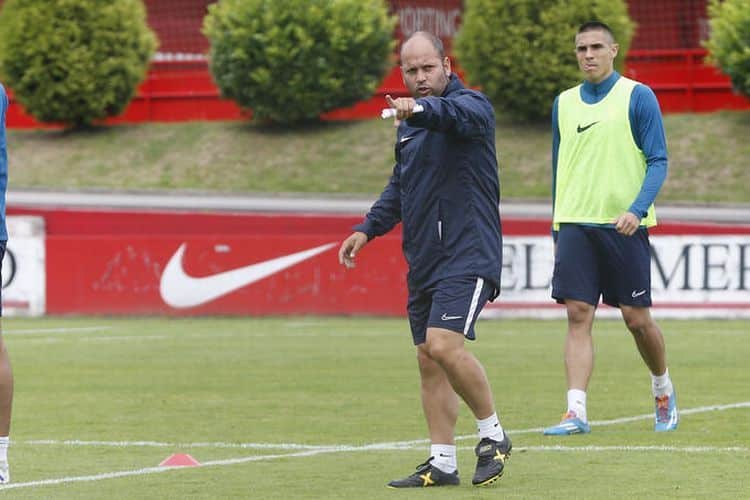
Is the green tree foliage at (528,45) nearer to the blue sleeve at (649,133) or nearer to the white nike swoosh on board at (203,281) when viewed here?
the white nike swoosh on board at (203,281)

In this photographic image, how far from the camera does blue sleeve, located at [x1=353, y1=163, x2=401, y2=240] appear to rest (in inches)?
322

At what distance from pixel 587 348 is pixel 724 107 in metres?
23.5

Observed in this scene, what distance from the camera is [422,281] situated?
791 centimetres

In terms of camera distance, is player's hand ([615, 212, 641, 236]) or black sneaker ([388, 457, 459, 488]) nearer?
black sneaker ([388, 457, 459, 488])

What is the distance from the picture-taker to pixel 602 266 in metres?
10.0

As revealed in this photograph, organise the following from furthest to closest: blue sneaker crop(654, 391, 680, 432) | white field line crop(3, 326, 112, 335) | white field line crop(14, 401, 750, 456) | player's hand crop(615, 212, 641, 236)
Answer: white field line crop(3, 326, 112, 335) → blue sneaker crop(654, 391, 680, 432) → white field line crop(14, 401, 750, 456) → player's hand crop(615, 212, 641, 236)

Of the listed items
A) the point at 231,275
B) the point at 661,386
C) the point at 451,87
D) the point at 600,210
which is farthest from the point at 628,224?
the point at 231,275

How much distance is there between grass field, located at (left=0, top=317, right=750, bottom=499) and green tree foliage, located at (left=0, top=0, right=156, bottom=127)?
1520cm

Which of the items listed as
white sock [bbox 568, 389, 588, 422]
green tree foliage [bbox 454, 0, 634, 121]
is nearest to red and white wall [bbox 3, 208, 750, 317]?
green tree foliage [bbox 454, 0, 634, 121]

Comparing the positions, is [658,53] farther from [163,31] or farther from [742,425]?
[742,425]

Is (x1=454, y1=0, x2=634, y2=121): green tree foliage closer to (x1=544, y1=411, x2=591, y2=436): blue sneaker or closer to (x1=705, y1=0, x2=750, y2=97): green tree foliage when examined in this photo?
(x1=705, y1=0, x2=750, y2=97): green tree foliage

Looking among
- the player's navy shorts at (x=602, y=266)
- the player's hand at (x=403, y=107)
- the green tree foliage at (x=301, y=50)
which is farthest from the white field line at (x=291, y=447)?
the green tree foliage at (x=301, y=50)

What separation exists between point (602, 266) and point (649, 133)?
0.81 m

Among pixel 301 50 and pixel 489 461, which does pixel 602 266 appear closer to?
pixel 489 461
